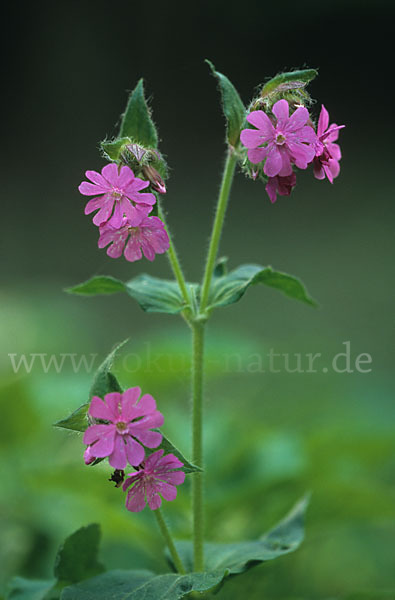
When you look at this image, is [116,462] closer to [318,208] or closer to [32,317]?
[32,317]

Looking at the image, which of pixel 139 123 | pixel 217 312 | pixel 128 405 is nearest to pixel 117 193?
pixel 139 123

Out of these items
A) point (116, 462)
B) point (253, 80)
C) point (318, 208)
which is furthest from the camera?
point (318, 208)

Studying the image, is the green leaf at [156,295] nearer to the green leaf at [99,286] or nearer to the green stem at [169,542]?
the green leaf at [99,286]

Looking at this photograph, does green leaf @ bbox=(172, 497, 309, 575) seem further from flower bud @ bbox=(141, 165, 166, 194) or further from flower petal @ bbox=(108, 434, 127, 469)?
flower bud @ bbox=(141, 165, 166, 194)

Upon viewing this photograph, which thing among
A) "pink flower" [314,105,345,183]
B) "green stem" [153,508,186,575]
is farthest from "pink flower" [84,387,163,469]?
"pink flower" [314,105,345,183]

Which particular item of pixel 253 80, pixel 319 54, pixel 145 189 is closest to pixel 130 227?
pixel 145 189

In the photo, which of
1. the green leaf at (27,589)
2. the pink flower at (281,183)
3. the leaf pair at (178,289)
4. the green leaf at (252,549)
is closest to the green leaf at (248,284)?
the leaf pair at (178,289)
